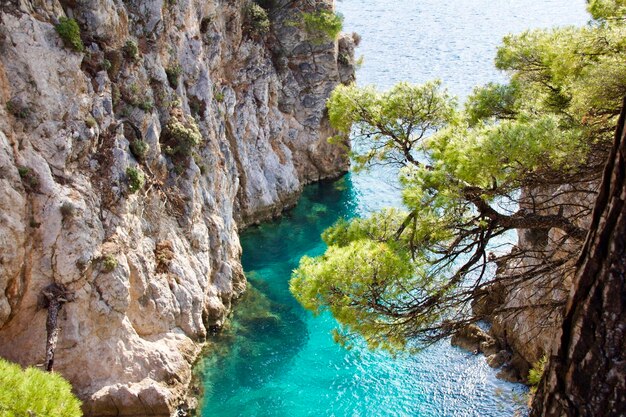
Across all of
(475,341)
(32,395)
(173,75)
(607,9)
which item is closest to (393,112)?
(607,9)

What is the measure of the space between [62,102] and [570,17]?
46.9 meters

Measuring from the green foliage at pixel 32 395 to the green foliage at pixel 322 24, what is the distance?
30.3 m

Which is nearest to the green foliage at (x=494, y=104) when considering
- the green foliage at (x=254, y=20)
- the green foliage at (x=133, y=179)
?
the green foliage at (x=133, y=179)

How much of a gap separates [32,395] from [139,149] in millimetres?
12041

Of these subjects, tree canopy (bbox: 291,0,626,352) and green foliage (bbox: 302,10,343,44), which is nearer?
tree canopy (bbox: 291,0,626,352)

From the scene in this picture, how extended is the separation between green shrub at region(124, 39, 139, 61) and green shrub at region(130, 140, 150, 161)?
311cm

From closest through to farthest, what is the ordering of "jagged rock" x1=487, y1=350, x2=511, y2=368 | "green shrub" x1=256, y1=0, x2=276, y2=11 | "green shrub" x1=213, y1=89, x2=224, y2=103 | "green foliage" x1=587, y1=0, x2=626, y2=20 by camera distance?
"green foliage" x1=587, y1=0, x2=626, y2=20, "jagged rock" x1=487, y1=350, x2=511, y2=368, "green shrub" x1=213, y1=89, x2=224, y2=103, "green shrub" x1=256, y1=0, x2=276, y2=11

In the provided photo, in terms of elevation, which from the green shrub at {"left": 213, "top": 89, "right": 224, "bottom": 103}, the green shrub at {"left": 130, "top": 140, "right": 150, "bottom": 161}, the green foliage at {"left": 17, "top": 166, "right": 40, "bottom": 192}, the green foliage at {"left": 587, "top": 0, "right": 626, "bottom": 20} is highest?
the green foliage at {"left": 587, "top": 0, "right": 626, "bottom": 20}

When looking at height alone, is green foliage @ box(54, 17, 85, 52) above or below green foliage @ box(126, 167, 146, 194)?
above

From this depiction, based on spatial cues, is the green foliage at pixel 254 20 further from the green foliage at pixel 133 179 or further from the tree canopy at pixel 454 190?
the tree canopy at pixel 454 190

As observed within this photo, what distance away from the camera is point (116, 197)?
1808 centimetres

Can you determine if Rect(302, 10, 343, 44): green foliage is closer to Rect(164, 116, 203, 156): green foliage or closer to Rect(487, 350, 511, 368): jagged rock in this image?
Rect(164, 116, 203, 156): green foliage

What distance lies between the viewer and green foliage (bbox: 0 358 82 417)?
27.8 feet

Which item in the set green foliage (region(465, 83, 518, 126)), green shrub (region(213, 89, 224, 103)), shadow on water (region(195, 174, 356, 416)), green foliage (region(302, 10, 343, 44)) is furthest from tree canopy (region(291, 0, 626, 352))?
green foliage (region(302, 10, 343, 44))
